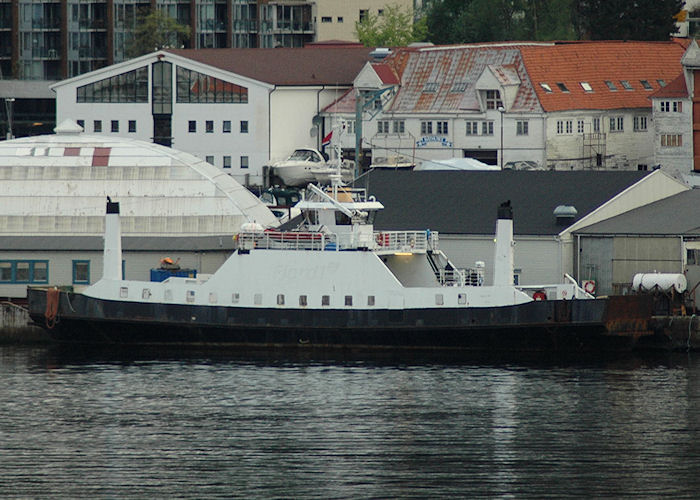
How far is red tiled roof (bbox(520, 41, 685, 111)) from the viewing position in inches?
5027

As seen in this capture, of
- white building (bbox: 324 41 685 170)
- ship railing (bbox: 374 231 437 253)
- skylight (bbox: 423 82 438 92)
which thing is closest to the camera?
ship railing (bbox: 374 231 437 253)

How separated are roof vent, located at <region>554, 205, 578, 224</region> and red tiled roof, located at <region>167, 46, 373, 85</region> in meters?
55.7

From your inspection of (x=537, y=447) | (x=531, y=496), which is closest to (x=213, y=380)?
(x=537, y=447)

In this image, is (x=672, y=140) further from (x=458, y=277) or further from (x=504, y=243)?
(x=504, y=243)

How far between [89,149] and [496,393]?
30630mm

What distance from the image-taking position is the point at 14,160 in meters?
85.8

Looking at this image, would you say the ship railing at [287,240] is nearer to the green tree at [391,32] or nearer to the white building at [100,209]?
the white building at [100,209]

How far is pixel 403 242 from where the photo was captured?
74000 millimetres

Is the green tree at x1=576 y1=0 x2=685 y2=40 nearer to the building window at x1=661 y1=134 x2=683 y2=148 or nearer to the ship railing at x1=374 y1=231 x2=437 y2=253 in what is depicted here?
the building window at x1=661 y1=134 x2=683 y2=148

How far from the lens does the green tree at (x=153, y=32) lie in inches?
6639

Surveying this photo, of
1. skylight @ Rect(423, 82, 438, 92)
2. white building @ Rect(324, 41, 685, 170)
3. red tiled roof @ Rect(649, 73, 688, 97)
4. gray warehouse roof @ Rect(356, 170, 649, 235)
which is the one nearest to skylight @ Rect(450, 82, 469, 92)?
white building @ Rect(324, 41, 685, 170)

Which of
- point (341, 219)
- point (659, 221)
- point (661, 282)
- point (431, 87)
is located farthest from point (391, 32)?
point (661, 282)

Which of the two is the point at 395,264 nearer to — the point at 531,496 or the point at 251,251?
the point at 251,251

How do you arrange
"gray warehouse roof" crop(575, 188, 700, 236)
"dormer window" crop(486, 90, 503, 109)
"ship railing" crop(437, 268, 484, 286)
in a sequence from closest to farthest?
"ship railing" crop(437, 268, 484, 286), "gray warehouse roof" crop(575, 188, 700, 236), "dormer window" crop(486, 90, 503, 109)
